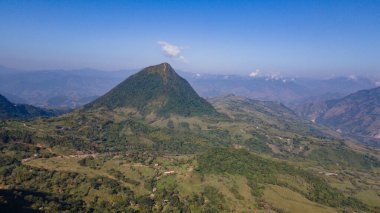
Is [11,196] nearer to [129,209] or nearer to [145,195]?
[129,209]

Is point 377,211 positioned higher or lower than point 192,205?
lower

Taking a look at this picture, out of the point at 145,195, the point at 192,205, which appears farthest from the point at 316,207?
the point at 145,195

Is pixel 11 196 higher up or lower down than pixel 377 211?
higher up

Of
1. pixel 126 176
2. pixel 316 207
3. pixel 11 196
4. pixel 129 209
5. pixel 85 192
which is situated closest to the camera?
pixel 11 196

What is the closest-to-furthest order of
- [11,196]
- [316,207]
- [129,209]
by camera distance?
[11,196] → [129,209] → [316,207]

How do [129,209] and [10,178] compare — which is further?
[10,178]

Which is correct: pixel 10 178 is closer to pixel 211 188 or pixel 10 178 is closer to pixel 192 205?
pixel 192 205

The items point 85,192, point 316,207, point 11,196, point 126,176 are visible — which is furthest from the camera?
point 126,176

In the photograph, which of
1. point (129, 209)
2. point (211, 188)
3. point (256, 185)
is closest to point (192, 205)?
point (211, 188)

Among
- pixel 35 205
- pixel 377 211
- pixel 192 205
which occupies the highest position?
pixel 35 205
